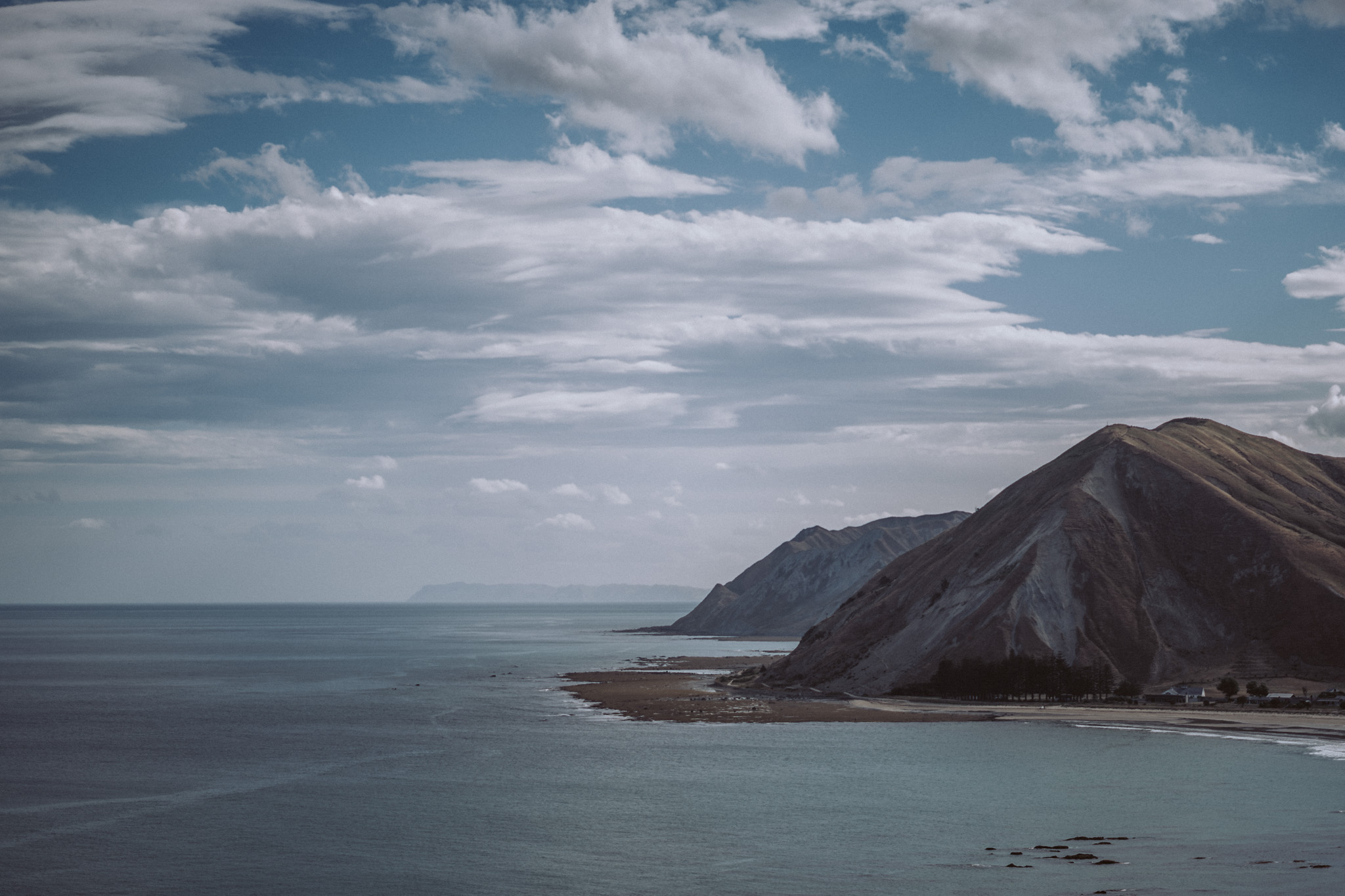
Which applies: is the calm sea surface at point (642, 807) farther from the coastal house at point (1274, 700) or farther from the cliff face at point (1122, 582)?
the cliff face at point (1122, 582)

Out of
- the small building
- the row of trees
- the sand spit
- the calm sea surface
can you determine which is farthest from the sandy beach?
the calm sea surface

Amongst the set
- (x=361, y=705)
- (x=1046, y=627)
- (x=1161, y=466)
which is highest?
(x=1161, y=466)

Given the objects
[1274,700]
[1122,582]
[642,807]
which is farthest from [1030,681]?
[642,807]

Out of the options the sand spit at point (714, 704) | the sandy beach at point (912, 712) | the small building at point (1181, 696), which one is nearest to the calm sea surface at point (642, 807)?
the sandy beach at point (912, 712)

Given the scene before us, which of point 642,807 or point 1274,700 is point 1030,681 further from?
point 642,807

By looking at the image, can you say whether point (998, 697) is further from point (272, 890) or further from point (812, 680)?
point (272, 890)

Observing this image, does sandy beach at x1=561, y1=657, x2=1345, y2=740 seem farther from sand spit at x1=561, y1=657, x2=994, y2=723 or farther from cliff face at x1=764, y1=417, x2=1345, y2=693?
cliff face at x1=764, y1=417, x2=1345, y2=693

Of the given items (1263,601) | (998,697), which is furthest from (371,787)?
(1263,601)
